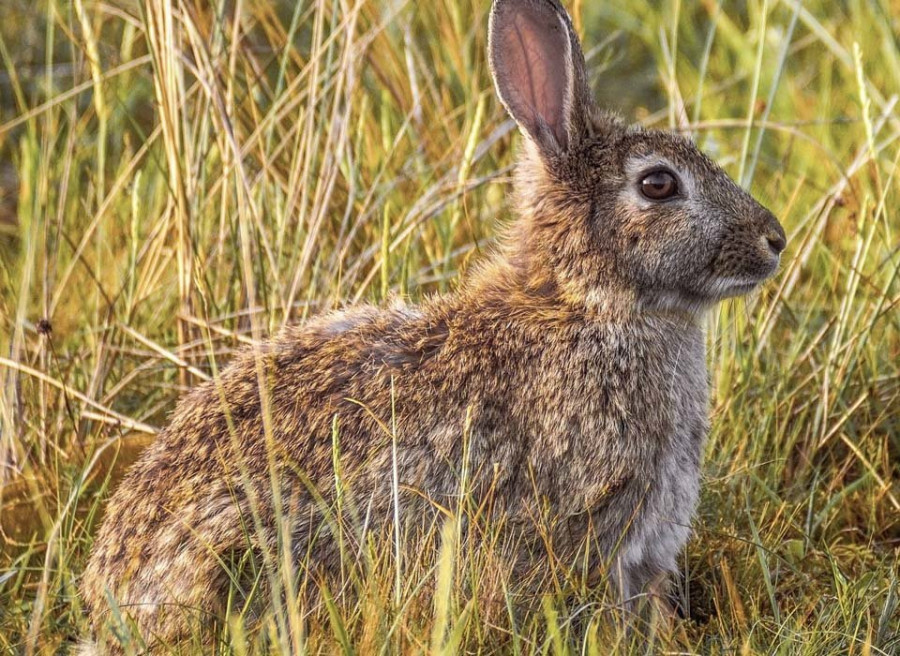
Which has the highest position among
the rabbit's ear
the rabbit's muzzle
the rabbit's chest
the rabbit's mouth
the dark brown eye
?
the rabbit's ear

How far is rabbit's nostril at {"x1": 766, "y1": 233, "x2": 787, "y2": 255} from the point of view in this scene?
361cm

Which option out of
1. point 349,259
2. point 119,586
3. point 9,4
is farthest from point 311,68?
point 9,4

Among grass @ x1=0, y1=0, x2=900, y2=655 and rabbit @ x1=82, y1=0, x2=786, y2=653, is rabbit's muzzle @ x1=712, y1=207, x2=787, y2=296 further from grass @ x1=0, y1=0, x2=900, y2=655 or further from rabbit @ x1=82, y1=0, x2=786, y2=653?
grass @ x1=0, y1=0, x2=900, y2=655

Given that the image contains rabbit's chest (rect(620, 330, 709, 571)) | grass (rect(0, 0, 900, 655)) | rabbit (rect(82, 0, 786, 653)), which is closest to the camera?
grass (rect(0, 0, 900, 655))

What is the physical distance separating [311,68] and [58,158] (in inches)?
55.8

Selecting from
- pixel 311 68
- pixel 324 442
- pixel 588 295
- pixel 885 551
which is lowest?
pixel 885 551

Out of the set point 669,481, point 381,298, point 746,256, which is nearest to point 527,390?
point 669,481

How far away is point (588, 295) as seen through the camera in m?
3.62

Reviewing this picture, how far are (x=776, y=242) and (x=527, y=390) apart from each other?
0.76 meters

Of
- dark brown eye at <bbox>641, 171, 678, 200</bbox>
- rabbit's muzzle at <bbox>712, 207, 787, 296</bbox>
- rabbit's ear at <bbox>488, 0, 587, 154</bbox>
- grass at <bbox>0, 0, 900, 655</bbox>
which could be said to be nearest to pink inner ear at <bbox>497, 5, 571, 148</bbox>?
rabbit's ear at <bbox>488, 0, 587, 154</bbox>

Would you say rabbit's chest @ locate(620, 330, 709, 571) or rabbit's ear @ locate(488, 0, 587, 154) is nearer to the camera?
rabbit's chest @ locate(620, 330, 709, 571)

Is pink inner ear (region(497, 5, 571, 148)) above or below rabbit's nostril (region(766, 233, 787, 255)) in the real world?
above

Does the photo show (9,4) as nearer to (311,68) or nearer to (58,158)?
(58,158)

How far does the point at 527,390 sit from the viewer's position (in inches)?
139
